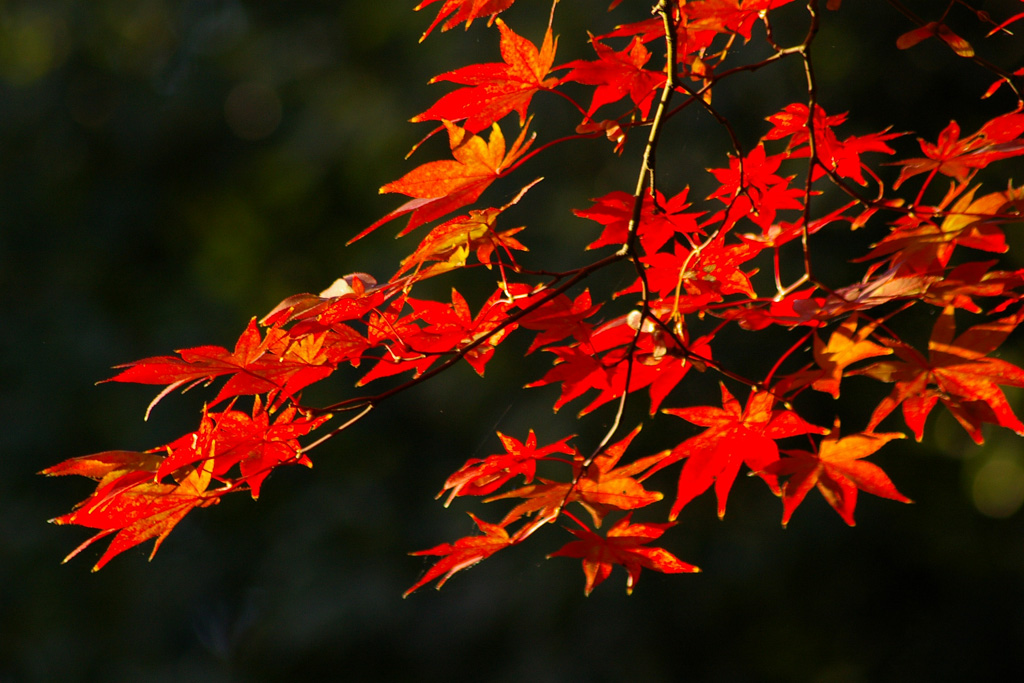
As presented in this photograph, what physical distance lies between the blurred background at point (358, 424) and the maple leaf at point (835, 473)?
53.9 inches

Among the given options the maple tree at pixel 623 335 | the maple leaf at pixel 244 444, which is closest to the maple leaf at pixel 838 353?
the maple tree at pixel 623 335

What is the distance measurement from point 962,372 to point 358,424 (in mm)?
2015

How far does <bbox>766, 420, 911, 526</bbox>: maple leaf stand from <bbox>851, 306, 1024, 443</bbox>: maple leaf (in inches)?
1.6

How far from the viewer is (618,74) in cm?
65

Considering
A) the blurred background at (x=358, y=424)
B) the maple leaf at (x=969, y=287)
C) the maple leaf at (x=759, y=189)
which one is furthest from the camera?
the blurred background at (x=358, y=424)

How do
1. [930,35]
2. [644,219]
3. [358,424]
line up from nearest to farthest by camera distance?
[930,35]
[644,219]
[358,424]

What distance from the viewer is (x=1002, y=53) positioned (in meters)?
2.10

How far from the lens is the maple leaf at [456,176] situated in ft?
2.03

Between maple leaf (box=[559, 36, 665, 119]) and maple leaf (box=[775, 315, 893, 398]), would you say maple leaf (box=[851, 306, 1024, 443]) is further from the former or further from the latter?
maple leaf (box=[559, 36, 665, 119])

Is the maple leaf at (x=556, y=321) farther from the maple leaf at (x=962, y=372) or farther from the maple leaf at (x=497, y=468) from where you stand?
the maple leaf at (x=962, y=372)

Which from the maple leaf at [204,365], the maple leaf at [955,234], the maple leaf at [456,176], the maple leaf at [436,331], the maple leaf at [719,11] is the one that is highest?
the maple leaf at [719,11]

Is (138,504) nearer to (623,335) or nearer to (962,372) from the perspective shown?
(623,335)

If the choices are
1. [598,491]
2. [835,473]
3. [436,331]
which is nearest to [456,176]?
[436,331]

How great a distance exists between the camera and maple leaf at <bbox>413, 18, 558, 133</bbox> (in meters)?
0.61
